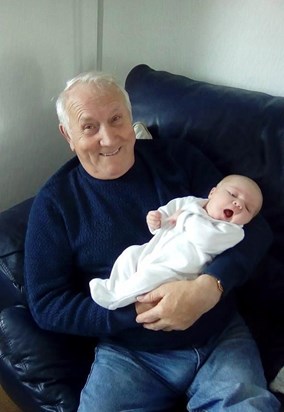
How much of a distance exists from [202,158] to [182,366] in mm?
611

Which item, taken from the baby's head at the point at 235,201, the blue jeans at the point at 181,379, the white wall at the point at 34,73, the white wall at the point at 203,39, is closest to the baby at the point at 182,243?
the baby's head at the point at 235,201

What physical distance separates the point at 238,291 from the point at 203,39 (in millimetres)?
931

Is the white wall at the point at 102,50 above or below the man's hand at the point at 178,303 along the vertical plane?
above

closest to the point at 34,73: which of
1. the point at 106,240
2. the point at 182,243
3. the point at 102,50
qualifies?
the point at 102,50

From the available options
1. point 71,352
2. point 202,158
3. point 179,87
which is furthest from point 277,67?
point 71,352

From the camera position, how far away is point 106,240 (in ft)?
4.36

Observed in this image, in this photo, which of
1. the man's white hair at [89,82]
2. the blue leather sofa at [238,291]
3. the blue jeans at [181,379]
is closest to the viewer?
the blue jeans at [181,379]

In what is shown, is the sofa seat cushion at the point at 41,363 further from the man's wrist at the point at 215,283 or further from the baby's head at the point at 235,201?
the baby's head at the point at 235,201

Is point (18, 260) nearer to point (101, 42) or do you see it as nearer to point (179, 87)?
point (179, 87)

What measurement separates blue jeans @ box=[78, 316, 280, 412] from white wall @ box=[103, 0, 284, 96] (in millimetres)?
922

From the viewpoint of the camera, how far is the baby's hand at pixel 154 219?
1.26m

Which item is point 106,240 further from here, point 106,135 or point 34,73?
point 34,73

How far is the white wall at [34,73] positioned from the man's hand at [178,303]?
38.4 inches

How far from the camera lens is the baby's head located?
1229mm
